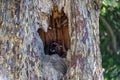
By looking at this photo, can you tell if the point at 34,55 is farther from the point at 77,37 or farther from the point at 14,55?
the point at 77,37

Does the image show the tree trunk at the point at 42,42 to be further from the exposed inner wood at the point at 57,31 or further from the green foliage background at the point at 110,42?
the green foliage background at the point at 110,42

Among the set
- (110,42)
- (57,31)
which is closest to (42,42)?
(57,31)

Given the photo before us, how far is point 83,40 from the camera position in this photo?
2.35 meters

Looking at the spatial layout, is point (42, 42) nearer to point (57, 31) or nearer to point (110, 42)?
point (57, 31)

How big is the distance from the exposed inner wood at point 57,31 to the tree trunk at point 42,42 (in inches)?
1.2

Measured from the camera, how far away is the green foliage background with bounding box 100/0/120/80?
14.2ft

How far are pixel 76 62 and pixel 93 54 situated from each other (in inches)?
5.1

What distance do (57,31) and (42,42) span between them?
175mm

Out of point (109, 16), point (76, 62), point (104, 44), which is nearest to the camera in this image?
point (76, 62)

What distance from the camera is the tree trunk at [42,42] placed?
2.35m

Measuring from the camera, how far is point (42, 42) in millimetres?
2459

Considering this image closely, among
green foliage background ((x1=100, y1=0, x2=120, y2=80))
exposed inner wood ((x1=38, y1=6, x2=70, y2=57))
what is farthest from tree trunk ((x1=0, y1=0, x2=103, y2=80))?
green foliage background ((x1=100, y1=0, x2=120, y2=80))

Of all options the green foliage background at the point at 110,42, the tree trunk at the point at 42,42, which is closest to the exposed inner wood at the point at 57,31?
the tree trunk at the point at 42,42

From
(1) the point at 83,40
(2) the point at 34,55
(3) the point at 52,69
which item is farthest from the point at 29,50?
(1) the point at 83,40
